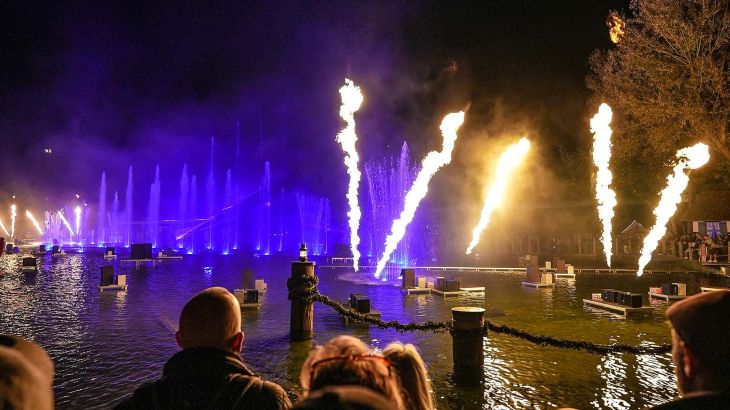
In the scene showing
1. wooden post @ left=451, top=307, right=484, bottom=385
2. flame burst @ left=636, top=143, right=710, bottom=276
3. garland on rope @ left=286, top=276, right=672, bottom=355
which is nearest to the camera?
wooden post @ left=451, top=307, right=484, bottom=385

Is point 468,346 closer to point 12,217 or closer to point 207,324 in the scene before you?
point 207,324

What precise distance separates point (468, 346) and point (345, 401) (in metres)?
6.65

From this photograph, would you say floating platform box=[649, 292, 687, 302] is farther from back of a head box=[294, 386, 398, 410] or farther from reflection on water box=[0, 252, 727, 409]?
back of a head box=[294, 386, 398, 410]

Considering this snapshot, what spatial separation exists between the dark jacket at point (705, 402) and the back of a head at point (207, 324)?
2191mm

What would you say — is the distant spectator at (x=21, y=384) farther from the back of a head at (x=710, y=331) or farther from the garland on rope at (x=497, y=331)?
the garland on rope at (x=497, y=331)

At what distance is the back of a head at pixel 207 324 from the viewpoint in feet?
8.08

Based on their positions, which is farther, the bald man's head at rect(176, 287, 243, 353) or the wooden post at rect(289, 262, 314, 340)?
the wooden post at rect(289, 262, 314, 340)

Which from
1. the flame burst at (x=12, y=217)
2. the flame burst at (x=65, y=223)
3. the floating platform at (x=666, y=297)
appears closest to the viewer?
the floating platform at (x=666, y=297)

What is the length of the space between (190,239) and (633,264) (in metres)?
64.1

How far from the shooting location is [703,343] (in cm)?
213

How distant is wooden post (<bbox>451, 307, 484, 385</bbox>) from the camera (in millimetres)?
7258

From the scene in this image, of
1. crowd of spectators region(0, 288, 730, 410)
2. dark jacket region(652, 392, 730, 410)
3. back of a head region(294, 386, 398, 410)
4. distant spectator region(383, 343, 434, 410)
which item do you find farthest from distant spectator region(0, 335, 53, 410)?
dark jacket region(652, 392, 730, 410)

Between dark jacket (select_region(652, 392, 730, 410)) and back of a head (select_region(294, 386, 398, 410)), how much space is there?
137 centimetres

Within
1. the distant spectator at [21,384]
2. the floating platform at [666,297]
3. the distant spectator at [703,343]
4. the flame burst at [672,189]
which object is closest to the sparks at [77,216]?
the flame burst at [672,189]
